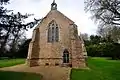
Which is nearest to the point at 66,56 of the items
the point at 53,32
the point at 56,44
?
the point at 56,44

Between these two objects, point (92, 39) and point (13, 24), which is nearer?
point (13, 24)

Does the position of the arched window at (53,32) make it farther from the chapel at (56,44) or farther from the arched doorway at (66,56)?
the arched doorway at (66,56)

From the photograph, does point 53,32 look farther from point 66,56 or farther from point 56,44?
point 66,56

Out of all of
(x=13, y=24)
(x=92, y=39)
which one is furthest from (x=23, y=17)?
(x=92, y=39)

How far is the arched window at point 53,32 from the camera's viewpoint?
121 ft

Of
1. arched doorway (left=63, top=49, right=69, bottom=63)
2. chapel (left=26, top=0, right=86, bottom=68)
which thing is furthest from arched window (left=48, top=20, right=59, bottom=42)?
arched doorway (left=63, top=49, right=69, bottom=63)

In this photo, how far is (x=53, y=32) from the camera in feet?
122

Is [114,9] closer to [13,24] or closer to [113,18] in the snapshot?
[113,18]

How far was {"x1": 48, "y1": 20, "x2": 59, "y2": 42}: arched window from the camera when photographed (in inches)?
1449

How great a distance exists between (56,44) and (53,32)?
Answer: 2.07 m

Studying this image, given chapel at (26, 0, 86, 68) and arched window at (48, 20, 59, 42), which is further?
arched window at (48, 20, 59, 42)

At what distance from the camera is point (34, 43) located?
36844 millimetres

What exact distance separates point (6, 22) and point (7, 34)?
854mm

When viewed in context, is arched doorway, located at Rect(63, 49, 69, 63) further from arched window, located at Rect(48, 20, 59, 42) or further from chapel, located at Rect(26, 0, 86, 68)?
arched window, located at Rect(48, 20, 59, 42)
